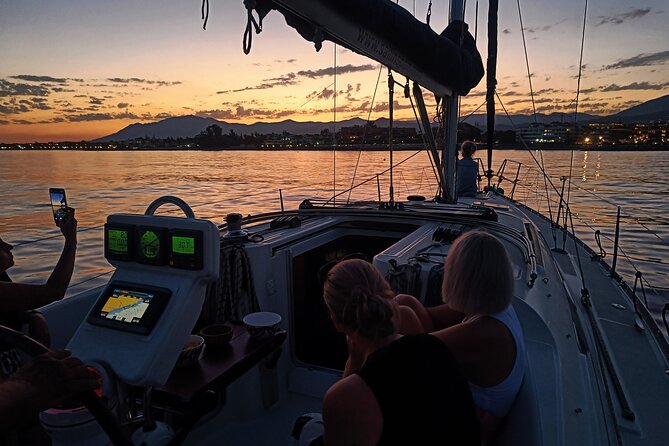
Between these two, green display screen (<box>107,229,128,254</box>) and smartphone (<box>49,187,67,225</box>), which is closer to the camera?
green display screen (<box>107,229,128,254</box>)

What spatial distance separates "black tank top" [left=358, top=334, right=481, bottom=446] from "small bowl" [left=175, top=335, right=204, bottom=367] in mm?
1128

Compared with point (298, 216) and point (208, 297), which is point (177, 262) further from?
point (298, 216)

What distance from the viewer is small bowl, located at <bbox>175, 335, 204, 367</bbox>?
6.69 ft

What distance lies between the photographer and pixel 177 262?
192 cm

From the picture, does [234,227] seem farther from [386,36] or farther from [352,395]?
[352,395]

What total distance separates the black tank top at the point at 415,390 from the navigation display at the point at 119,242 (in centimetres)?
134

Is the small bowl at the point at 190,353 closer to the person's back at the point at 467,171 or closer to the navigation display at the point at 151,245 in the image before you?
the navigation display at the point at 151,245

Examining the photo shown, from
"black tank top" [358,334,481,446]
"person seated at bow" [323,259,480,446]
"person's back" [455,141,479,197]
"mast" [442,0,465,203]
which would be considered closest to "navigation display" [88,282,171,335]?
"person seated at bow" [323,259,480,446]

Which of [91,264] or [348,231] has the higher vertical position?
[348,231]

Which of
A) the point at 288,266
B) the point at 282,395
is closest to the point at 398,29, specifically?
the point at 288,266

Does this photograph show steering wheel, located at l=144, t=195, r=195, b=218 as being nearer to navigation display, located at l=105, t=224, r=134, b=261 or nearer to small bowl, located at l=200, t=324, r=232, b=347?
navigation display, located at l=105, t=224, r=134, b=261

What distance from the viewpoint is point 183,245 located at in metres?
1.92

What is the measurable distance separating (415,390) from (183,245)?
120cm

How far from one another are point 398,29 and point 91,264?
28.7 feet
